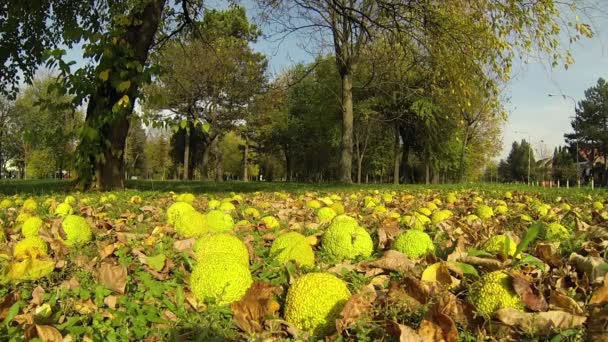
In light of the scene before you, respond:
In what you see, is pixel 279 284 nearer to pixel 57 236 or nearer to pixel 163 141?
pixel 57 236

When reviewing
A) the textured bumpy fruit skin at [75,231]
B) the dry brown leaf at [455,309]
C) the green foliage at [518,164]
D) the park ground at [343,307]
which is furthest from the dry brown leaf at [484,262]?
the green foliage at [518,164]

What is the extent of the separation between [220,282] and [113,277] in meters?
0.44

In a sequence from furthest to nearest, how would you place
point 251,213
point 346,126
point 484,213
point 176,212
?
point 346,126 → point 484,213 → point 251,213 → point 176,212

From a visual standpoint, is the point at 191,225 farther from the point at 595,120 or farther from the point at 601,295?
the point at 595,120

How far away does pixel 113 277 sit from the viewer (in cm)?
199

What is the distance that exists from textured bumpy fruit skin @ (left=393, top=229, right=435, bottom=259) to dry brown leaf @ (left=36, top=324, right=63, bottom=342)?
1.62 metres

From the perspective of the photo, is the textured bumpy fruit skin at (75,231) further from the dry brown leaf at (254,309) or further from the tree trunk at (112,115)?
the tree trunk at (112,115)

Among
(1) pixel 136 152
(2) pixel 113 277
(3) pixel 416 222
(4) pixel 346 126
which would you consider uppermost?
(1) pixel 136 152

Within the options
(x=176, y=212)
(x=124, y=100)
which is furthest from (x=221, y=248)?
(x=124, y=100)

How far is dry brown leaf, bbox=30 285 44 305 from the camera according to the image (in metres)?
1.88

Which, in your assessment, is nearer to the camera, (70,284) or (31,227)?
(70,284)

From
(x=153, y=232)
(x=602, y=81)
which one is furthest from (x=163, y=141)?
(x=153, y=232)

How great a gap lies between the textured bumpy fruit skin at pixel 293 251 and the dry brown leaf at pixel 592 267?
116cm

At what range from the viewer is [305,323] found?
1.72 metres
